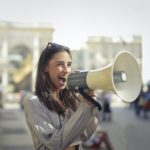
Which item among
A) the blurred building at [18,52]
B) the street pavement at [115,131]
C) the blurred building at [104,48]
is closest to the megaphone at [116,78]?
the blurred building at [104,48]

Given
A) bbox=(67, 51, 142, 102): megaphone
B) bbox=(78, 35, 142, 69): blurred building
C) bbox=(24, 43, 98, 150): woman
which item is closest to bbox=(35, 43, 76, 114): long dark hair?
bbox=(24, 43, 98, 150): woman

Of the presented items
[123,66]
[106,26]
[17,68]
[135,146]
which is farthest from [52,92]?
[135,146]

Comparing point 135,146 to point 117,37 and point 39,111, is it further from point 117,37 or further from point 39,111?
point 39,111

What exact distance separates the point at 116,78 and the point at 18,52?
2.38m

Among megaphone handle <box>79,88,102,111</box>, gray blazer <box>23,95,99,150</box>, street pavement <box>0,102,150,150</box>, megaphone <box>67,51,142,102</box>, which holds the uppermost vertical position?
megaphone <box>67,51,142,102</box>

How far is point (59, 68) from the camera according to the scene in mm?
938

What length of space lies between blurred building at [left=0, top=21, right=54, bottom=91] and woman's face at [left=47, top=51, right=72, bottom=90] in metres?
1.82

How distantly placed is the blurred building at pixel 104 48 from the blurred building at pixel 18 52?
339 mm

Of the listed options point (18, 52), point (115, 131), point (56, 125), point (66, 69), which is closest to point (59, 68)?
point (66, 69)

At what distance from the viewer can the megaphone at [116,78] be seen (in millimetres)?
803

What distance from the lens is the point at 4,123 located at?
353 centimetres

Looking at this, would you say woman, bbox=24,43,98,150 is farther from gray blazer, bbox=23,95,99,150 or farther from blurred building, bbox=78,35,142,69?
blurred building, bbox=78,35,142,69

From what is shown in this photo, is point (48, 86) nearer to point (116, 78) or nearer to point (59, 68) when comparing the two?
point (59, 68)

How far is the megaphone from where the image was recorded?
2.64ft
